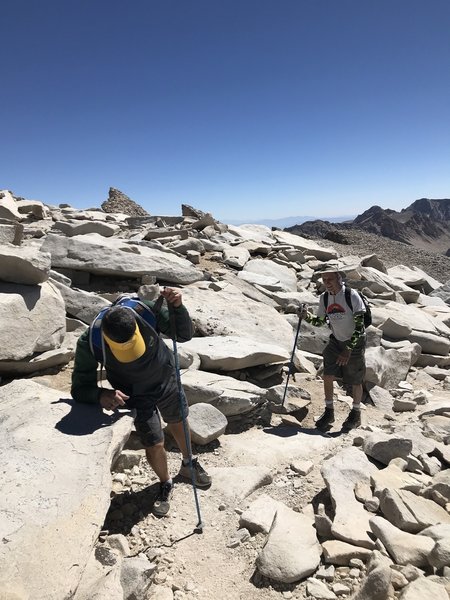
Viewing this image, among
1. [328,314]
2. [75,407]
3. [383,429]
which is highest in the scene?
[328,314]

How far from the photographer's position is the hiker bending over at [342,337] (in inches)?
269

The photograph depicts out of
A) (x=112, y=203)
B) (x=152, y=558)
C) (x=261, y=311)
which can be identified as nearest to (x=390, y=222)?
(x=112, y=203)

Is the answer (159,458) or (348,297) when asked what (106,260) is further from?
(159,458)

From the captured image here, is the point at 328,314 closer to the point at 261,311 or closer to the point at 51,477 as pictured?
the point at 261,311

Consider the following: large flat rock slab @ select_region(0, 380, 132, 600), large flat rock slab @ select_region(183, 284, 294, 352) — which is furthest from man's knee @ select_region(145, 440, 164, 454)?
large flat rock slab @ select_region(183, 284, 294, 352)

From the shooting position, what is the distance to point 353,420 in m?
7.08

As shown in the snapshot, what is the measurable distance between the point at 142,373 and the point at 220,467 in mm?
2107

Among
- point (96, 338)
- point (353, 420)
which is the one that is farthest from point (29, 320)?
point (353, 420)

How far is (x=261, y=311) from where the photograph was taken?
420 inches

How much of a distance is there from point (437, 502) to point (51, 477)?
3.83 meters

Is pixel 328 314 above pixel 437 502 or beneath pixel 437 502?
above

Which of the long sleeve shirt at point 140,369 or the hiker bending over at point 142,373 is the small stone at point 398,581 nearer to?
the hiker bending over at point 142,373

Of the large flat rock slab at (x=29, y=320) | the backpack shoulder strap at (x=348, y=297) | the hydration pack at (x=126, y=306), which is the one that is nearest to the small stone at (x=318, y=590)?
the hydration pack at (x=126, y=306)

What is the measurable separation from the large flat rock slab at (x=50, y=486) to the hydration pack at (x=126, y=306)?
0.77 meters
